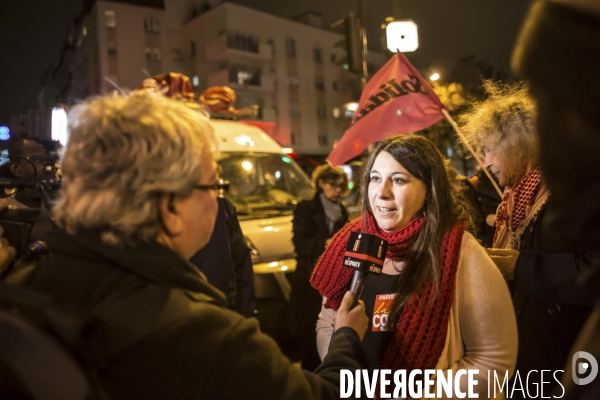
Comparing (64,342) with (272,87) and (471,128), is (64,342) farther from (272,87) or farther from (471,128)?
(272,87)

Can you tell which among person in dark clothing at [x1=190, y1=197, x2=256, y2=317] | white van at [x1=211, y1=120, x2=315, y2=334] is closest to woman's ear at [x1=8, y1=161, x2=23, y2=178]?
person in dark clothing at [x1=190, y1=197, x2=256, y2=317]

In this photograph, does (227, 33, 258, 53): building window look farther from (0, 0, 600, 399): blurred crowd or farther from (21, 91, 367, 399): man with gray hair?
(21, 91, 367, 399): man with gray hair

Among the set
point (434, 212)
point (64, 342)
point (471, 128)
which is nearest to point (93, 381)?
point (64, 342)

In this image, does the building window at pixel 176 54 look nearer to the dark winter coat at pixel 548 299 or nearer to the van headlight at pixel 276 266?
the van headlight at pixel 276 266

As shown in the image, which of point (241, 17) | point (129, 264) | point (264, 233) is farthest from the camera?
point (241, 17)

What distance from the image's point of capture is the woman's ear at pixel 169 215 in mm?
1418

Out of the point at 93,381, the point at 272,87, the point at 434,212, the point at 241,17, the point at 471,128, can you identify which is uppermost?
the point at 241,17

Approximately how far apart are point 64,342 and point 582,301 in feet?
7.59

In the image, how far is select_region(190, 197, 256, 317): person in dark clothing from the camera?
3.59 metres

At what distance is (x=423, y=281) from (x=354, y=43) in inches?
288

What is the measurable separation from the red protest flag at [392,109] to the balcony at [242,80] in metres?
28.6

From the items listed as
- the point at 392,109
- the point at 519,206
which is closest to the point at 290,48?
the point at 392,109

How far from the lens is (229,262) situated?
3.73m

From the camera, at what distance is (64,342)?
1126 mm
